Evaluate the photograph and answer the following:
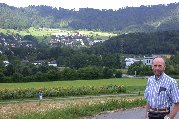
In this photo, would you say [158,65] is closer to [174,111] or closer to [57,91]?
[174,111]

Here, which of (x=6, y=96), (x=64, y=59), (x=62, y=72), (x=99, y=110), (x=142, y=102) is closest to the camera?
(x=99, y=110)

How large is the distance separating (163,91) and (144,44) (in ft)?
452

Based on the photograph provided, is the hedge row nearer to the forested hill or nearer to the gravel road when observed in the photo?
the gravel road

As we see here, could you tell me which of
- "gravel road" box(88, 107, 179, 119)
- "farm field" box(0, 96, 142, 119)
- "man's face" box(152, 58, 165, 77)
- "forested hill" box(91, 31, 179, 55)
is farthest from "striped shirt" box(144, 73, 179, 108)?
"forested hill" box(91, 31, 179, 55)

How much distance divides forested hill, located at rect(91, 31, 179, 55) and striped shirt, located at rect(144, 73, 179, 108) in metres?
127

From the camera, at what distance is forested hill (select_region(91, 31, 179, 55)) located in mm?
137387

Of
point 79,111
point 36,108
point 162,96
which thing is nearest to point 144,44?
point 36,108

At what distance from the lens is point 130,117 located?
59.5 ft

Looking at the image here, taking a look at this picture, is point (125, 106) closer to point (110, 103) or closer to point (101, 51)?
point (110, 103)

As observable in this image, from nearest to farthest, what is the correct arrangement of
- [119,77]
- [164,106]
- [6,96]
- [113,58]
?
[164,106] < [6,96] < [119,77] < [113,58]

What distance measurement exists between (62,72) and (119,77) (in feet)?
42.4

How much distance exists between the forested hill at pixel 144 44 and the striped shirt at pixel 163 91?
127 meters

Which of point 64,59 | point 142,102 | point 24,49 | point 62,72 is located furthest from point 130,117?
point 24,49

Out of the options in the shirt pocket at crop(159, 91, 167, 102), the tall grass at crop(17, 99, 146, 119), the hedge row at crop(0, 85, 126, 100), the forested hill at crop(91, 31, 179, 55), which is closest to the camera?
the shirt pocket at crop(159, 91, 167, 102)
